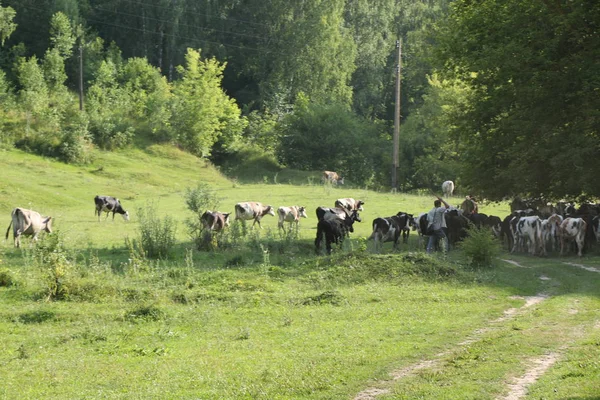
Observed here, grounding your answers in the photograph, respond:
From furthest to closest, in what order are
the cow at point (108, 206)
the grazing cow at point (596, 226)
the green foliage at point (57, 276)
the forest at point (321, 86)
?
the cow at point (108, 206), the grazing cow at point (596, 226), the forest at point (321, 86), the green foliage at point (57, 276)

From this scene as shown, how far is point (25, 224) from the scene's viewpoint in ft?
80.8

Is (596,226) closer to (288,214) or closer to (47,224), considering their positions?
(288,214)

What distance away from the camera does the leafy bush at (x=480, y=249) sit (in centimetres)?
2199

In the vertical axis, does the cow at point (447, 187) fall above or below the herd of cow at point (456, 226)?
above

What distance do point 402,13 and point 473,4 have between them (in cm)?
6303

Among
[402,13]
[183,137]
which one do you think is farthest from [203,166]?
[402,13]

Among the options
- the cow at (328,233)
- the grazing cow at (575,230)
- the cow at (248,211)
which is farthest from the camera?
the cow at (248,211)

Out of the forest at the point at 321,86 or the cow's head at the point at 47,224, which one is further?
the forest at the point at 321,86

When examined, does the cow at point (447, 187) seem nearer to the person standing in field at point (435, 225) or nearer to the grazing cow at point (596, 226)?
the grazing cow at point (596, 226)

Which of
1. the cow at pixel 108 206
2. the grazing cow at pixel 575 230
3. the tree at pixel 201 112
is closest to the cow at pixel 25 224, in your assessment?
the cow at pixel 108 206

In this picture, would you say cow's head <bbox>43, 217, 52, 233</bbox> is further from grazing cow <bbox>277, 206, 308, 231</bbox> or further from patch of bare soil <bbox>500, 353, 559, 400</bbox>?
patch of bare soil <bbox>500, 353, 559, 400</bbox>

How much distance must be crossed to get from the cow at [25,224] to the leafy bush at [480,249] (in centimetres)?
1244

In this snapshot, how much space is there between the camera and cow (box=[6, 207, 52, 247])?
2441cm

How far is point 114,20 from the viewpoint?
266ft
